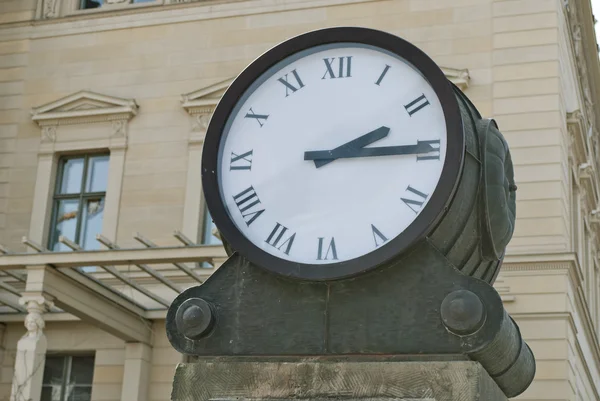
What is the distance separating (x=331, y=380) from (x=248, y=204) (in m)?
0.54

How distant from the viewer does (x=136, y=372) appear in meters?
19.6

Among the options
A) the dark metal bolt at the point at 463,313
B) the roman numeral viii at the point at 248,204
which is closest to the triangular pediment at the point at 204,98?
the roman numeral viii at the point at 248,204

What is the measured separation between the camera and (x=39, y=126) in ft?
71.6

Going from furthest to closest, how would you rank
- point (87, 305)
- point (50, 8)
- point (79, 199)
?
point (50, 8)
point (79, 199)
point (87, 305)

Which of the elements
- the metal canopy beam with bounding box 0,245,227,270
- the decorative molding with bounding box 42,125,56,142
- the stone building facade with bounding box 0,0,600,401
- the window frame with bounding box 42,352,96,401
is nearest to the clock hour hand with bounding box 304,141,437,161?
the metal canopy beam with bounding box 0,245,227,270

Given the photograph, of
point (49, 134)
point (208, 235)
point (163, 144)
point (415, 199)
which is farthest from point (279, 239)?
point (49, 134)

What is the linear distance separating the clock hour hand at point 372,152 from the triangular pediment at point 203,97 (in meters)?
17.8

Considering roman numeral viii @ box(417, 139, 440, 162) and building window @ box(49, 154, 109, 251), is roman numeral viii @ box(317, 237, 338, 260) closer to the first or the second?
roman numeral viii @ box(417, 139, 440, 162)

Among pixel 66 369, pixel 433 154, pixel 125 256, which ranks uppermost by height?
pixel 125 256

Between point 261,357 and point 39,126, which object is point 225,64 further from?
point 261,357

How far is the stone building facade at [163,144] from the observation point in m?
18.7

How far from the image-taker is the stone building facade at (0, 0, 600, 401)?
61.5 ft

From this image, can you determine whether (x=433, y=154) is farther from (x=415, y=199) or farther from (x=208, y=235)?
(x=208, y=235)

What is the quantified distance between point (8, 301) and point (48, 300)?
12.9 feet
